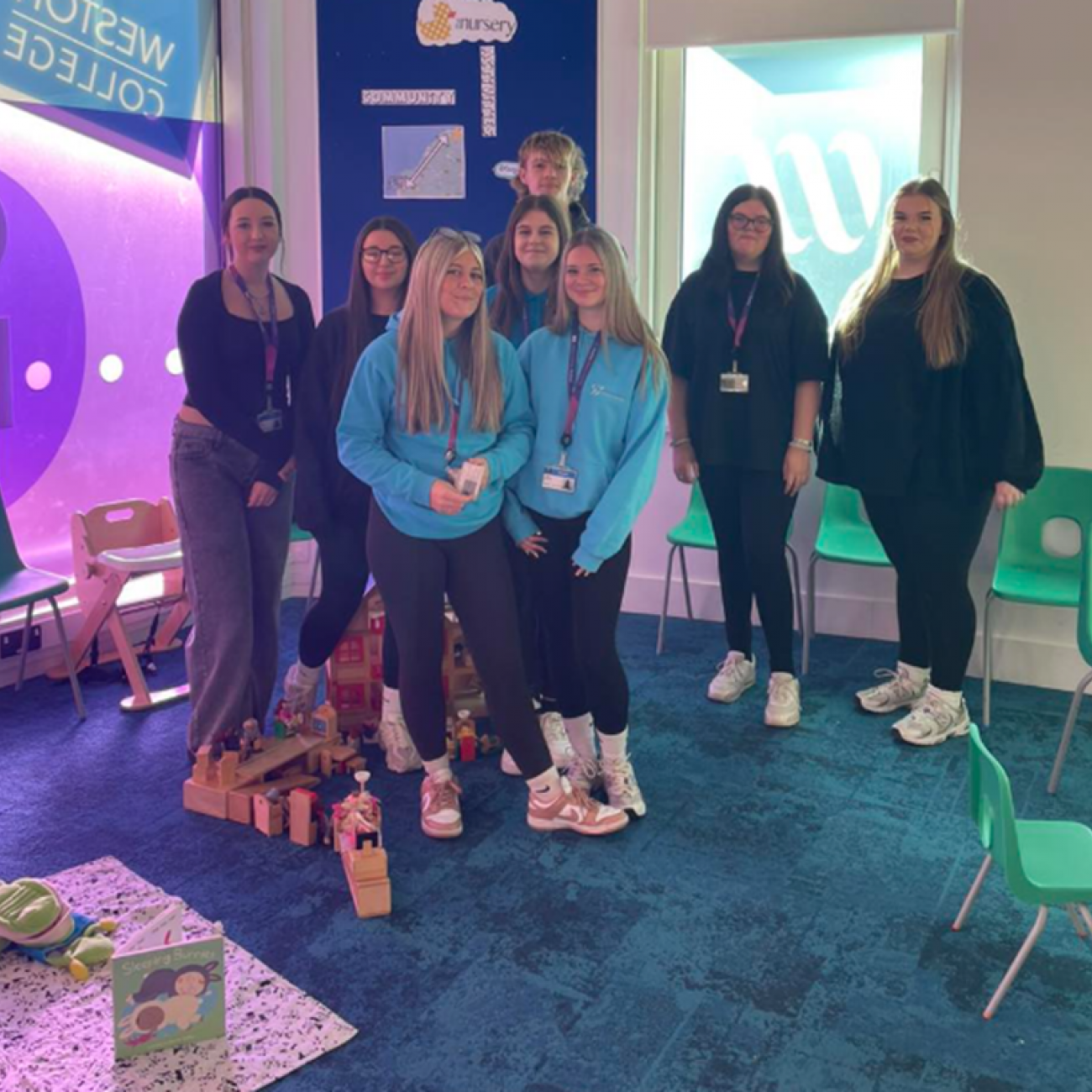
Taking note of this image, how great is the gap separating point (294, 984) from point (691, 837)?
1.14 metres

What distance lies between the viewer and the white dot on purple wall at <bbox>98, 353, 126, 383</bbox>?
15.9ft

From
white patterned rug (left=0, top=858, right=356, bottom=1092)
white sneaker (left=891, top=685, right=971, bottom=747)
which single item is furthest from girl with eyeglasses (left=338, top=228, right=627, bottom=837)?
white sneaker (left=891, top=685, right=971, bottom=747)

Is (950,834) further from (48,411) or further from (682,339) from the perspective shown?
(48,411)

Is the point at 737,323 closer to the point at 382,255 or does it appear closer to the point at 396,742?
the point at 382,255

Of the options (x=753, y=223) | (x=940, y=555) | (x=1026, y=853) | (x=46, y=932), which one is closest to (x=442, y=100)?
(x=753, y=223)

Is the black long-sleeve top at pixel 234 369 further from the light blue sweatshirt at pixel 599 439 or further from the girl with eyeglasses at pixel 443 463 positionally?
the light blue sweatshirt at pixel 599 439

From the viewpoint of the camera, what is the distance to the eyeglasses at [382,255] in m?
3.47

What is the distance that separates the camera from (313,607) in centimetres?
380

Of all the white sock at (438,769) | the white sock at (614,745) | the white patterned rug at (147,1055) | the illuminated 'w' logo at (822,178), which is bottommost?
the white patterned rug at (147,1055)

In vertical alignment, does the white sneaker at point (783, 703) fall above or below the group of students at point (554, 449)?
below

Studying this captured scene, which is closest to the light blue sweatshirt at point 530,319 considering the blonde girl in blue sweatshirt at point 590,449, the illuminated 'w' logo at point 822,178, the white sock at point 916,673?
the blonde girl in blue sweatshirt at point 590,449

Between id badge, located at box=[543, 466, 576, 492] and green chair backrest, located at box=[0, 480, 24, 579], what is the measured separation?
2102 millimetres

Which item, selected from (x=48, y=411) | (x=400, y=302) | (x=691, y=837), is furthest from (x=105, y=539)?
(x=691, y=837)

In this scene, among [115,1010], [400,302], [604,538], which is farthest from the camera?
[400,302]
